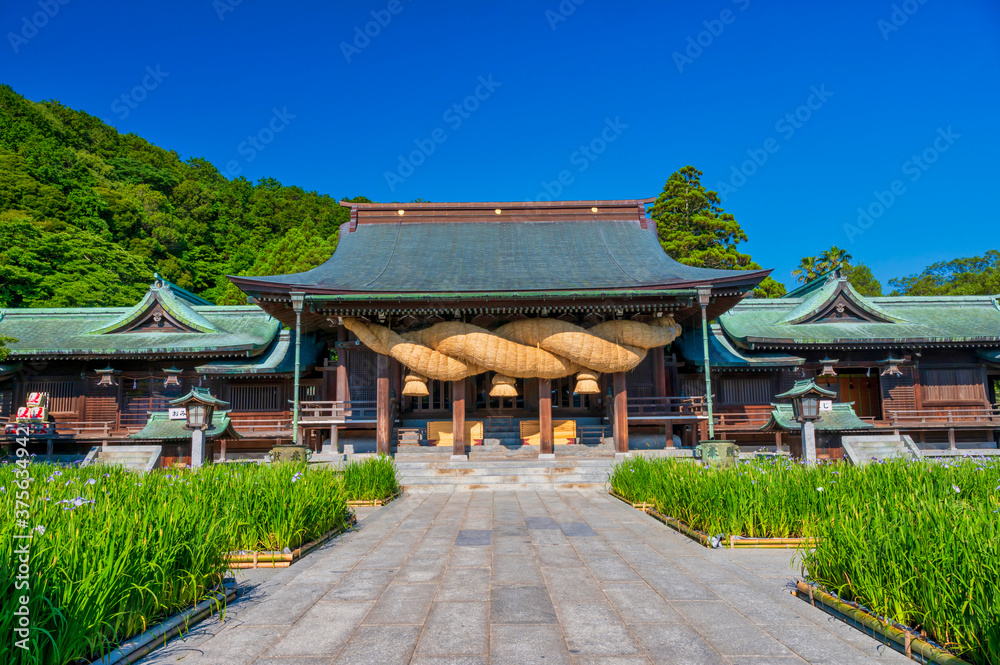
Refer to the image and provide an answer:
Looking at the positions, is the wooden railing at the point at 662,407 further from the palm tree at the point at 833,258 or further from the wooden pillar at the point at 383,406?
the palm tree at the point at 833,258

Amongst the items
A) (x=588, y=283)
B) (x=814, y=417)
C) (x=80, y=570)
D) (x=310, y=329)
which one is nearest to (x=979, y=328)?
(x=814, y=417)

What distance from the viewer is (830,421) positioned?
1429 centimetres

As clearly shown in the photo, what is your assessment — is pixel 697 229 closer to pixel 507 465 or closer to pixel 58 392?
pixel 507 465

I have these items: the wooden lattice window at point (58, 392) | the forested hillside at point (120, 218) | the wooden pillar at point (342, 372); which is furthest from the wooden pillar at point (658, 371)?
the forested hillside at point (120, 218)

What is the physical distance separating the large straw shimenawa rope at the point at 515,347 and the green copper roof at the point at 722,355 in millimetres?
3814

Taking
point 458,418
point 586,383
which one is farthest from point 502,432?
point 586,383

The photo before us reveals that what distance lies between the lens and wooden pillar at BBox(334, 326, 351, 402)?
17312 millimetres

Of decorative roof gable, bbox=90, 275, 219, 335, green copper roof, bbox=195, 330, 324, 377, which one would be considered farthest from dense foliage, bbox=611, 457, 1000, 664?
decorative roof gable, bbox=90, 275, 219, 335

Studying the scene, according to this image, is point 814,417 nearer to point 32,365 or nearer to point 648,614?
point 648,614

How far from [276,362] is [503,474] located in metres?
9.15

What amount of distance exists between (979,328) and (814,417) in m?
13.1

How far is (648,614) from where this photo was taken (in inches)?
161

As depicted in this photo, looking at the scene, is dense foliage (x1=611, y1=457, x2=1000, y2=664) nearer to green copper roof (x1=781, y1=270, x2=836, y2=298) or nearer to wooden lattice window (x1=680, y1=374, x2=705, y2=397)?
wooden lattice window (x1=680, y1=374, x2=705, y2=397)

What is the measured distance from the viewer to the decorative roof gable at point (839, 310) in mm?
20453
